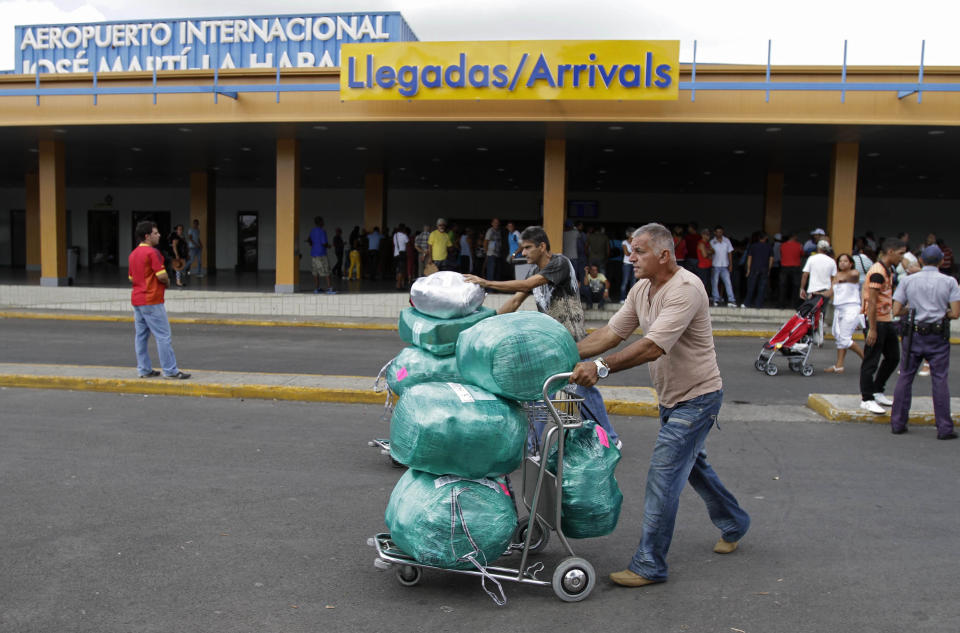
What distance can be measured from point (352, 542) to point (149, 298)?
17.7 feet

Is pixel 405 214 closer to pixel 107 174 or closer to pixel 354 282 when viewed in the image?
pixel 354 282

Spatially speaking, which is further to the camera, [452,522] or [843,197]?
[843,197]

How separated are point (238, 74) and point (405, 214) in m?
16.4

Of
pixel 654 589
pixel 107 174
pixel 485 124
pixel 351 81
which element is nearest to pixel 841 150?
pixel 485 124

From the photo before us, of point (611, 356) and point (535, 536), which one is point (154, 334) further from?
point (611, 356)

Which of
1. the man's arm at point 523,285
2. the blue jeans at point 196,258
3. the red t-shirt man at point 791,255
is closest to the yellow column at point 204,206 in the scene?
the blue jeans at point 196,258

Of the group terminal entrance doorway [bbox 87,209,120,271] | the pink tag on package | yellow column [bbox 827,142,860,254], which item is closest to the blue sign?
terminal entrance doorway [bbox 87,209,120,271]

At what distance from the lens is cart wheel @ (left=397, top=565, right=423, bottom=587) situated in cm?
397

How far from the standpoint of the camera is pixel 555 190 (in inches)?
696

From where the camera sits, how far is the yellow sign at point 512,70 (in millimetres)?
14883

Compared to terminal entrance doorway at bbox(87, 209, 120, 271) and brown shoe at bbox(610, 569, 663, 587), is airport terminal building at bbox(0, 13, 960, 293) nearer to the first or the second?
terminal entrance doorway at bbox(87, 209, 120, 271)

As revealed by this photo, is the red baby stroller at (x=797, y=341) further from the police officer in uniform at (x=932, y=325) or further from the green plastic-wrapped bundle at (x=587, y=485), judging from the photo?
the green plastic-wrapped bundle at (x=587, y=485)

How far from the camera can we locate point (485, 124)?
54.7 feet

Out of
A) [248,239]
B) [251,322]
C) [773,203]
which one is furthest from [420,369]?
[248,239]
